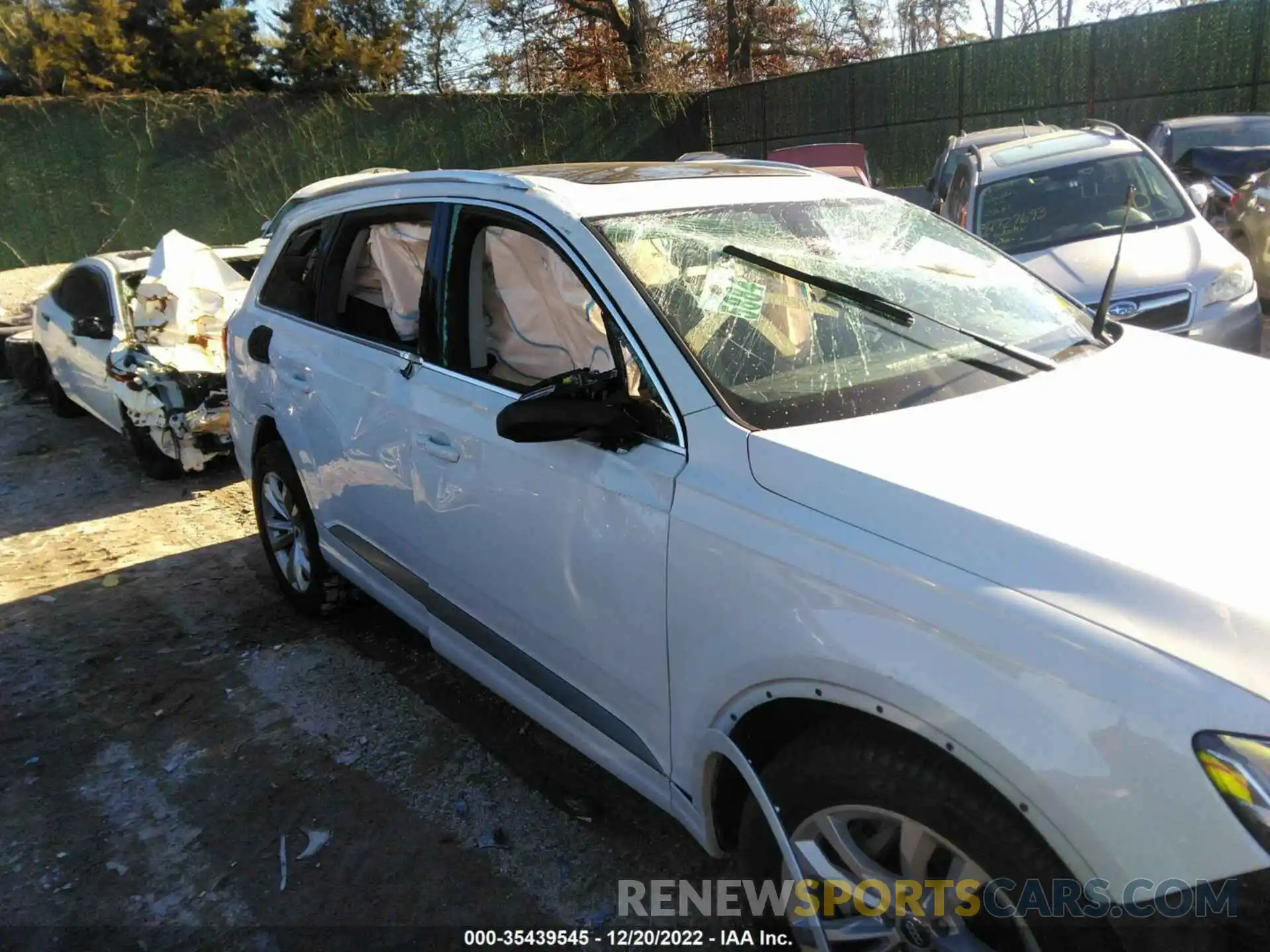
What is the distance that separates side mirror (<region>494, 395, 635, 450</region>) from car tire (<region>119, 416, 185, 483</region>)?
5.26 metres

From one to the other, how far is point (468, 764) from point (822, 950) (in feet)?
5.47

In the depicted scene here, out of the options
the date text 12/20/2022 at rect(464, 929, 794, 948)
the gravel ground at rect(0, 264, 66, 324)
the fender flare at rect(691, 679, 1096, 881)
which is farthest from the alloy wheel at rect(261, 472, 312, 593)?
the gravel ground at rect(0, 264, 66, 324)

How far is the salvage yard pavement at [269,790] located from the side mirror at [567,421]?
4.34 ft

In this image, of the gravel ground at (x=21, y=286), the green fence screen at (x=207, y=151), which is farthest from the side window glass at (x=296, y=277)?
the green fence screen at (x=207, y=151)

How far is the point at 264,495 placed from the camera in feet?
15.3

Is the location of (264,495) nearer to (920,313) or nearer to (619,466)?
(619,466)

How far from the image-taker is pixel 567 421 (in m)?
2.36

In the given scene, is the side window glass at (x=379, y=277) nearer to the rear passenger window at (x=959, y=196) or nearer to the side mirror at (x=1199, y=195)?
the rear passenger window at (x=959, y=196)

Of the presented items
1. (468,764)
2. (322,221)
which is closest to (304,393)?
(322,221)

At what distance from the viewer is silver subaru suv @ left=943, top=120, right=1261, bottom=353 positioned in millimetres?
5766

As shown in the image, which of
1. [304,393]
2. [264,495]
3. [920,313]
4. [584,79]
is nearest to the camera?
[920,313]

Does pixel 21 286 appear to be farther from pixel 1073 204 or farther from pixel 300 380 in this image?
pixel 1073 204

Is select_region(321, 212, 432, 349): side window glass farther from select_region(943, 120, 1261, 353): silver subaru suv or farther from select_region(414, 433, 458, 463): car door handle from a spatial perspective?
select_region(943, 120, 1261, 353): silver subaru suv

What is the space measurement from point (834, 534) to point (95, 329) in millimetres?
6961
